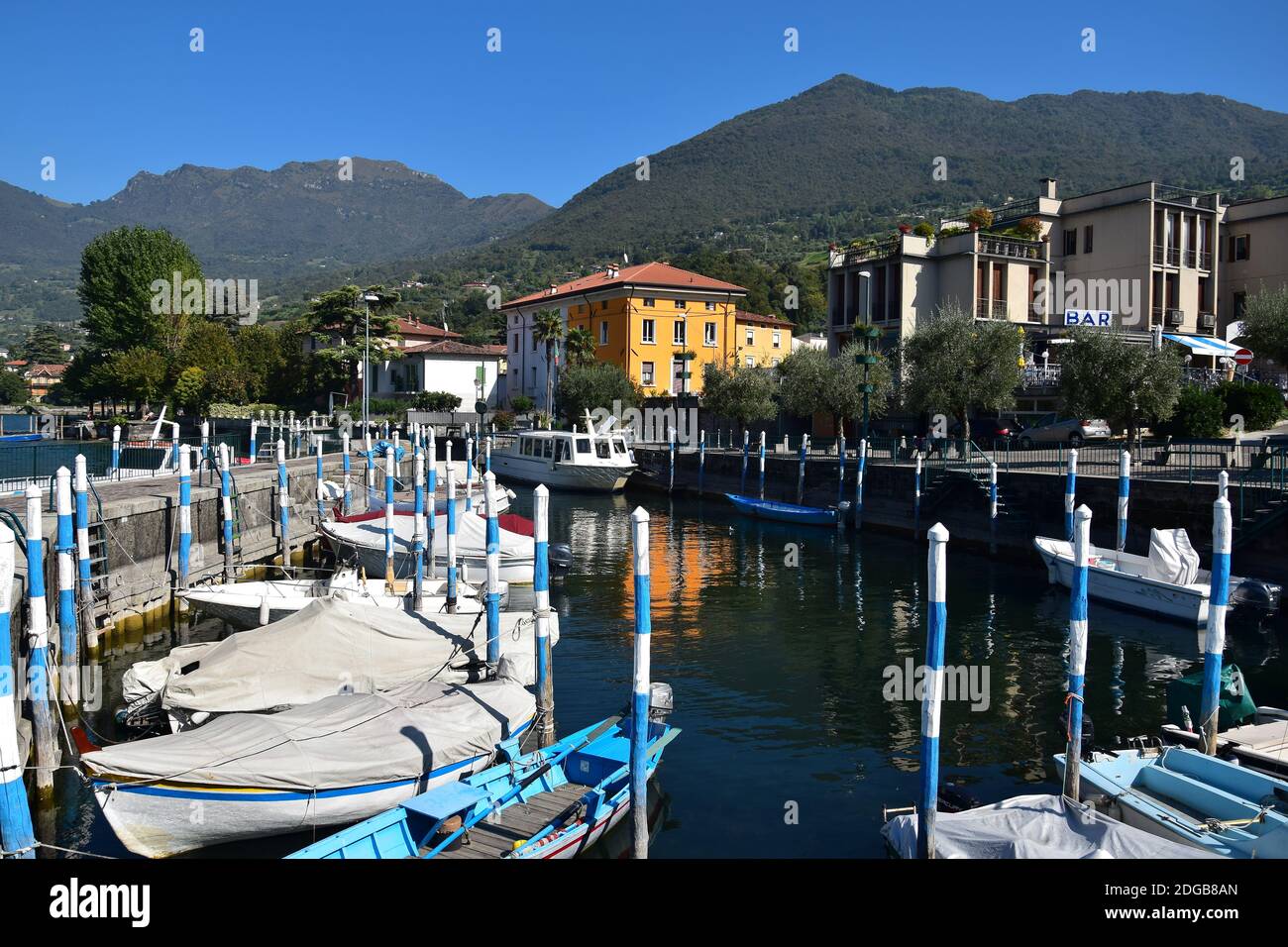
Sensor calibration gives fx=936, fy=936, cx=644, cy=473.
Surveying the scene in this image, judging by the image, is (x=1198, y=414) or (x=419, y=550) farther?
(x=1198, y=414)

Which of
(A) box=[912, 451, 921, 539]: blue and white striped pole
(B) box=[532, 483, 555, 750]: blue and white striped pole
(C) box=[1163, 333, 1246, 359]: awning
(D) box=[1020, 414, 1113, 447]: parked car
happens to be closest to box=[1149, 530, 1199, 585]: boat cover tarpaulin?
(A) box=[912, 451, 921, 539]: blue and white striped pole

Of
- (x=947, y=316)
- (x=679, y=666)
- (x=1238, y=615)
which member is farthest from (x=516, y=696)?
(x=947, y=316)

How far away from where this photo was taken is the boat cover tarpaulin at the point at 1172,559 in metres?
23.2

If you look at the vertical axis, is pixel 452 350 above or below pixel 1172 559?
above

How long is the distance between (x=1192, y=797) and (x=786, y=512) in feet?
99.3

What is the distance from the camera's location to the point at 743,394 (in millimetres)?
56781

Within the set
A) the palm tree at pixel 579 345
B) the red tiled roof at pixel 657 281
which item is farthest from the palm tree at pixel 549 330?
the red tiled roof at pixel 657 281

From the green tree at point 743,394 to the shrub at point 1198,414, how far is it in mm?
23391

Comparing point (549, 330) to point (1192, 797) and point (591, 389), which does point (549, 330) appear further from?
point (1192, 797)

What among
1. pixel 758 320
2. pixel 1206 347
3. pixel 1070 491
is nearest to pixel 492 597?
pixel 1070 491

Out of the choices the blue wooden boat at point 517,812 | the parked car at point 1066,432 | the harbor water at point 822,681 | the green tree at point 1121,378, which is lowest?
the harbor water at point 822,681

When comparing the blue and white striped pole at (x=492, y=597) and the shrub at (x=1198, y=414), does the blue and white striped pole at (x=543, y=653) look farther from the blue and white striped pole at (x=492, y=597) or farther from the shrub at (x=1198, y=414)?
the shrub at (x=1198, y=414)

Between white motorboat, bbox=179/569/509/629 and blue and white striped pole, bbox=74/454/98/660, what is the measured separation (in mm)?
1923
